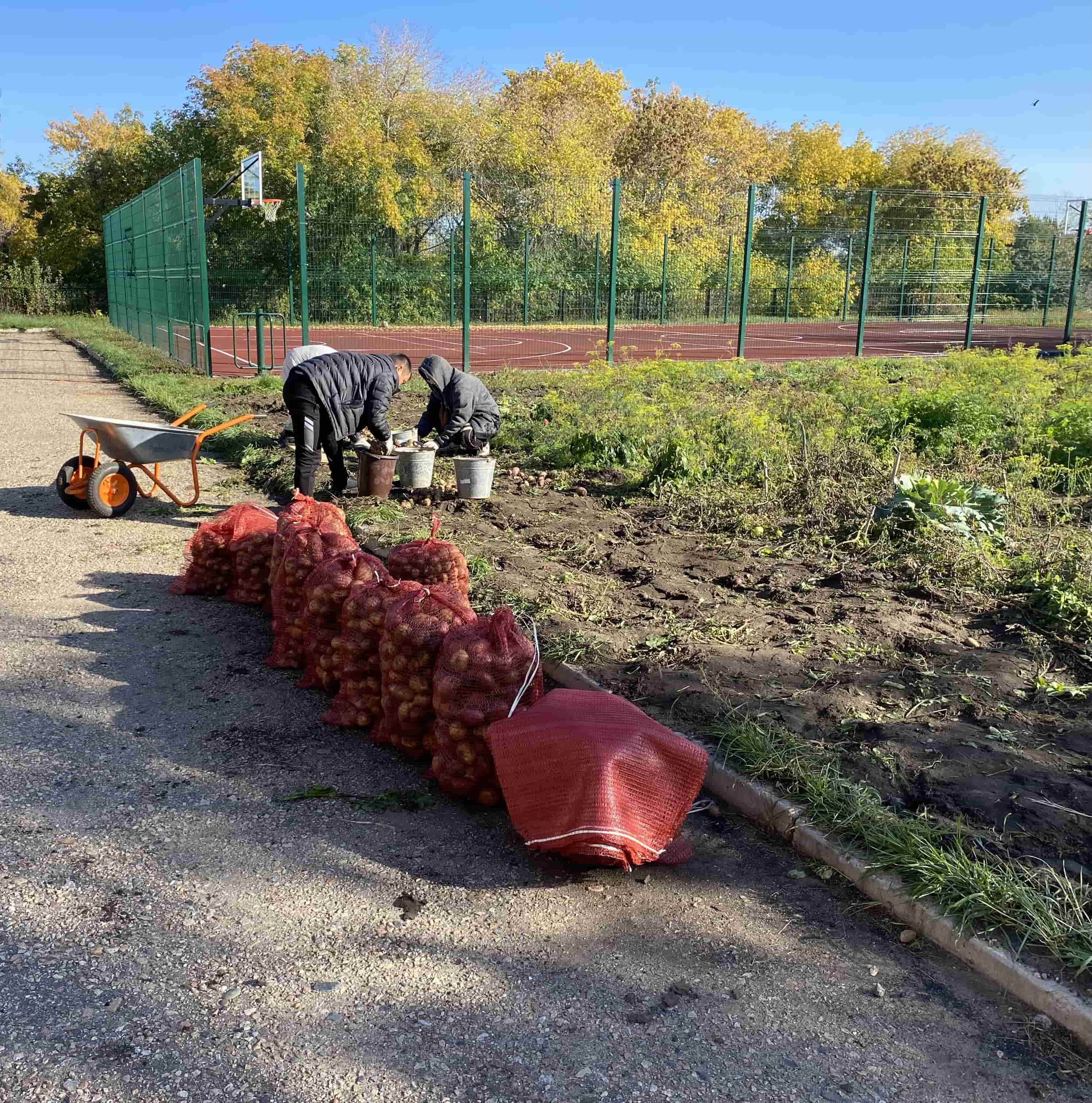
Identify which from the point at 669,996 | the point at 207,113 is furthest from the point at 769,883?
the point at 207,113

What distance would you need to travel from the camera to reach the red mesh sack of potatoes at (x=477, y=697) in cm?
362

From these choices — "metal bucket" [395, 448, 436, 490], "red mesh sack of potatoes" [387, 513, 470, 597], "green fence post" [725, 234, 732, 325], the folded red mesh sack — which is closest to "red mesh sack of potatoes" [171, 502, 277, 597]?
"red mesh sack of potatoes" [387, 513, 470, 597]

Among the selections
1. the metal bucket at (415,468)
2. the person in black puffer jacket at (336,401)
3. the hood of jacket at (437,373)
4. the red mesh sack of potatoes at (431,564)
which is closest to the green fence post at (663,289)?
the hood of jacket at (437,373)

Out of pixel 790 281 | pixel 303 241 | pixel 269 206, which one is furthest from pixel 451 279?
pixel 790 281

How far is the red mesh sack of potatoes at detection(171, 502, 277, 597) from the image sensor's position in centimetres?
586

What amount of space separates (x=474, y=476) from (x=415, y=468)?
505mm

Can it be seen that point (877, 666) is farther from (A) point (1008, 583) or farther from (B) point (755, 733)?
(A) point (1008, 583)

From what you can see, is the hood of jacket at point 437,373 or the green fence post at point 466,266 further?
the green fence post at point 466,266

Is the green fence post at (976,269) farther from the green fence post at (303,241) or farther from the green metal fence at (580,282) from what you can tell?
the green fence post at (303,241)

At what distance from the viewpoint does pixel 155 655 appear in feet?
16.5

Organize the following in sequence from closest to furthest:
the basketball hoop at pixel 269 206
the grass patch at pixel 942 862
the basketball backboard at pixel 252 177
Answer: the grass patch at pixel 942 862, the basketball hoop at pixel 269 206, the basketball backboard at pixel 252 177

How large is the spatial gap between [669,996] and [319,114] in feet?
150

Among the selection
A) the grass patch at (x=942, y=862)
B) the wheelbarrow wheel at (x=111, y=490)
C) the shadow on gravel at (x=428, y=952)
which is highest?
the wheelbarrow wheel at (x=111, y=490)

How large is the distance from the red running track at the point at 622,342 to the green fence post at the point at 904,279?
505 mm
